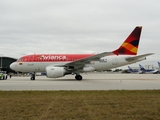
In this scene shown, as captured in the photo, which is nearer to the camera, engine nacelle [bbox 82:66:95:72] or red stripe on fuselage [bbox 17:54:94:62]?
engine nacelle [bbox 82:66:95:72]

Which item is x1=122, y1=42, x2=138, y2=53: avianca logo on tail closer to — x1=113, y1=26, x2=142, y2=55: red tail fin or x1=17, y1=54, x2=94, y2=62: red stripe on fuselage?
x1=113, y1=26, x2=142, y2=55: red tail fin

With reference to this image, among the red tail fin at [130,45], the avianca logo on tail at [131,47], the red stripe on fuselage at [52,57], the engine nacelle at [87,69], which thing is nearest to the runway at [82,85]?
the engine nacelle at [87,69]

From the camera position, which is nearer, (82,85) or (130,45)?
(82,85)

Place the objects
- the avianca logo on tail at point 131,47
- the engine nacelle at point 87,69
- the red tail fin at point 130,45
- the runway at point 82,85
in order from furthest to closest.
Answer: the avianca logo on tail at point 131,47 → the red tail fin at point 130,45 → the engine nacelle at point 87,69 → the runway at point 82,85

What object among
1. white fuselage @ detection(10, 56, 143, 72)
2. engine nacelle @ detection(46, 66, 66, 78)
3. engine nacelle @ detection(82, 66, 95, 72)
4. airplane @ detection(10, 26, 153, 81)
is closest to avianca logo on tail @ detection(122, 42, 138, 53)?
airplane @ detection(10, 26, 153, 81)

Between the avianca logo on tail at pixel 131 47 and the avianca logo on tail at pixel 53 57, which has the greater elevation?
the avianca logo on tail at pixel 131 47

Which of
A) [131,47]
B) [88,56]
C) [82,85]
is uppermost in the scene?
[131,47]

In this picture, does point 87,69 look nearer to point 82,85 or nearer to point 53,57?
point 53,57

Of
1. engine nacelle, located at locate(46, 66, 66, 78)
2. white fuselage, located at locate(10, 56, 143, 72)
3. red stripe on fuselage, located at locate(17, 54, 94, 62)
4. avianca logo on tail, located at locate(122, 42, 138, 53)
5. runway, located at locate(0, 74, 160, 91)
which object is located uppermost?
avianca logo on tail, located at locate(122, 42, 138, 53)

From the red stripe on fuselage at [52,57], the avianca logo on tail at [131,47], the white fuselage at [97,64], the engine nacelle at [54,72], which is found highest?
the avianca logo on tail at [131,47]

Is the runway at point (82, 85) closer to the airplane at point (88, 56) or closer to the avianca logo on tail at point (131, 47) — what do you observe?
the airplane at point (88, 56)

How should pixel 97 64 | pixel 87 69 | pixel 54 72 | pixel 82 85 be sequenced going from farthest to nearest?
pixel 97 64, pixel 87 69, pixel 54 72, pixel 82 85

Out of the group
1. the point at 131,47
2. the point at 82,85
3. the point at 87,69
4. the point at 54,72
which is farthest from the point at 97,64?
the point at 82,85

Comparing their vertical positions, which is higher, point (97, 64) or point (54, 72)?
point (97, 64)
